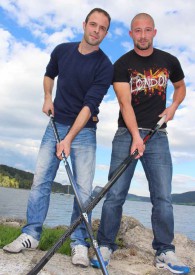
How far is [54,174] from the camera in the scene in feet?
22.8

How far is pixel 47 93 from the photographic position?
7.61 m

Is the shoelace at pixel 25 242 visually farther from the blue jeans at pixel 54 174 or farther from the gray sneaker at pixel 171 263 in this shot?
the gray sneaker at pixel 171 263

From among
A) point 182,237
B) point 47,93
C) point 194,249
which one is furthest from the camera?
point 182,237

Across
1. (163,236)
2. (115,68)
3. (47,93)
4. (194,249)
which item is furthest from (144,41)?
(194,249)

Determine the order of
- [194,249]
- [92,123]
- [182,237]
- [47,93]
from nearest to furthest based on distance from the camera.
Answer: [92,123]
[47,93]
[194,249]
[182,237]

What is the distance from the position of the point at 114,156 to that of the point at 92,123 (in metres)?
0.70

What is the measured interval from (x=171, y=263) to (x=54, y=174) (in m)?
2.47

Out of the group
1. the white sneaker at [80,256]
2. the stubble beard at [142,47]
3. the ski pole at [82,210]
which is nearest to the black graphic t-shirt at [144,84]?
the stubble beard at [142,47]

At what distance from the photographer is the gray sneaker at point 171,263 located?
A: 265 inches

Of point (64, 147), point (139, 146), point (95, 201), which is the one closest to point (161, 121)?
point (139, 146)

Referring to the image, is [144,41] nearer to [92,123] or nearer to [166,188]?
[92,123]

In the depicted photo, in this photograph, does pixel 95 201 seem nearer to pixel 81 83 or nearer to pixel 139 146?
Result: pixel 139 146

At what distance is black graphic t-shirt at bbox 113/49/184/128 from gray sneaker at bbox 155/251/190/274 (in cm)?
224

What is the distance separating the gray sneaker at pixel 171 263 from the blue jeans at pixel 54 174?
4.64 ft
